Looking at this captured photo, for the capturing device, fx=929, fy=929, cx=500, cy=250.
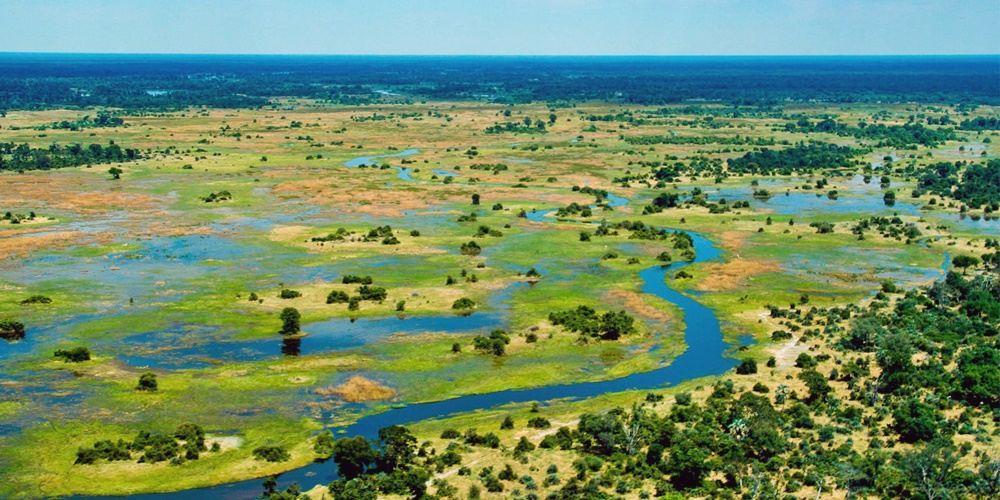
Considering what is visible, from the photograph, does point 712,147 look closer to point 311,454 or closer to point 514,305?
point 514,305

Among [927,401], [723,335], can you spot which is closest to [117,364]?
[723,335]

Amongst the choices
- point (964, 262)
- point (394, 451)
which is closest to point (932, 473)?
point (394, 451)

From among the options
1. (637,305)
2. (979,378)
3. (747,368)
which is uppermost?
(979,378)

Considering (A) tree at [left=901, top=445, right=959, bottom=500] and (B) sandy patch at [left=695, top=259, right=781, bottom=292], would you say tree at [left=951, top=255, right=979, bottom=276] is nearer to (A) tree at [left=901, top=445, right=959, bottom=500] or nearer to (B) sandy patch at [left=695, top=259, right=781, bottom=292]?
(B) sandy patch at [left=695, top=259, right=781, bottom=292]

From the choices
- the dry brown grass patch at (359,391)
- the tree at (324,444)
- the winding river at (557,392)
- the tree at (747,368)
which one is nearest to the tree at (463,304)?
the winding river at (557,392)

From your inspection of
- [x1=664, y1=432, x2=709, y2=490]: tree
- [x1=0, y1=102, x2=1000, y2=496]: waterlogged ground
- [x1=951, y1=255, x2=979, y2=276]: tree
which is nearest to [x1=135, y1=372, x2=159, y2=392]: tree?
[x1=0, y1=102, x2=1000, y2=496]: waterlogged ground

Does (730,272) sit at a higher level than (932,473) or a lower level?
lower

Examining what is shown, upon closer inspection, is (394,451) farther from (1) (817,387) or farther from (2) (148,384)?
(1) (817,387)
